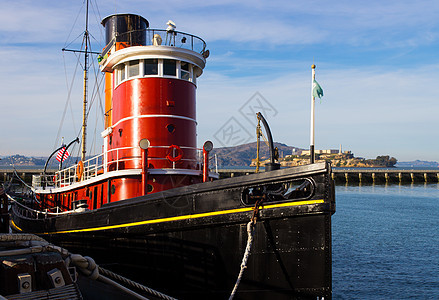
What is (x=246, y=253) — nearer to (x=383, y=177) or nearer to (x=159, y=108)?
(x=159, y=108)

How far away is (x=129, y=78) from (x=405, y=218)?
1230 inches

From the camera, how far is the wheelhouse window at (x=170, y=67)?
42.4ft

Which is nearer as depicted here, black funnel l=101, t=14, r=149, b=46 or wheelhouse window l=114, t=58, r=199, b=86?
wheelhouse window l=114, t=58, r=199, b=86

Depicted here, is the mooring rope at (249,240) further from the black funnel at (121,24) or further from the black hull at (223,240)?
the black funnel at (121,24)

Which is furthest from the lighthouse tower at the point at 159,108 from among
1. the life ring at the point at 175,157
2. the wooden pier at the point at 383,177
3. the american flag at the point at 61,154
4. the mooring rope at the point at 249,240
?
the wooden pier at the point at 383,177

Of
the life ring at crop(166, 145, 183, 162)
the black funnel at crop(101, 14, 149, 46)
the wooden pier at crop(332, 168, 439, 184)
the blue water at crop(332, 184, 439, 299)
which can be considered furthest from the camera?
the wooden pier at crop(332, 168, 439, 184)

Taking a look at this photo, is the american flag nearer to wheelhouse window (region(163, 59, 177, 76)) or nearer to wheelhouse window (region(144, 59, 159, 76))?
wheelhouse window (region(144, 59, 159, 76))

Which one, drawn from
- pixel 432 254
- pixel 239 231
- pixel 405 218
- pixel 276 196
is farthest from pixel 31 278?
pixel 405 218

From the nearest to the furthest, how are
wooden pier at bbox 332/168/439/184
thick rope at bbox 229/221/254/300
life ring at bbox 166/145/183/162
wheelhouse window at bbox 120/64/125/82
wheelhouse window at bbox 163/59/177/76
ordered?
thick rope at bbox 229/221/254/300, life ring at bbox 166/145/183/162, wheelhouse window at bbox 163/59/177/76, wheelhouse window at bbox 120/64/125/82, wooden pier at bbox 332/168/439/184

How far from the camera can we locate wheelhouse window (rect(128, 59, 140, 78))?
42.7 feet

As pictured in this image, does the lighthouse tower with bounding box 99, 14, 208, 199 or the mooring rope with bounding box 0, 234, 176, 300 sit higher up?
the lighthouse tower with bounding box 99, 14, 208, 199

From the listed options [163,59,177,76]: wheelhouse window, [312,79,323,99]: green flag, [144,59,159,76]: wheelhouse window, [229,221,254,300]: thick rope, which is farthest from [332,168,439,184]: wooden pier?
[229,221,254,300]: thick rope

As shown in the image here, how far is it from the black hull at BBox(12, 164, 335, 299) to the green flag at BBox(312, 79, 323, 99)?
181 cm

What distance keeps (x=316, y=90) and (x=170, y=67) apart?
5997 millimetres
